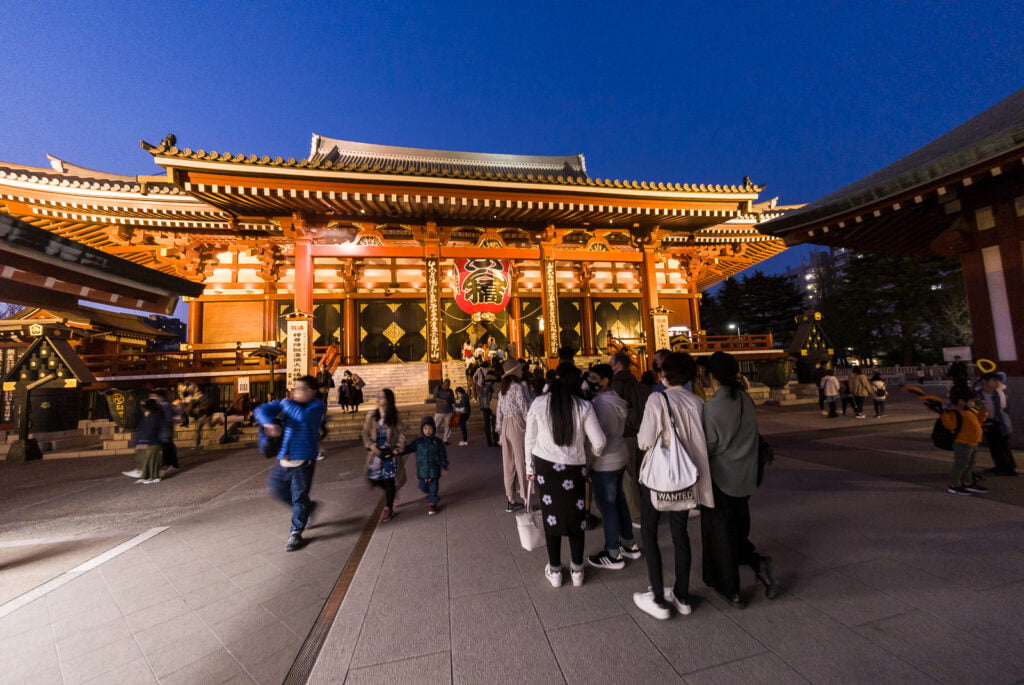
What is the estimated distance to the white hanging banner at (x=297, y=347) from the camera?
992 cm

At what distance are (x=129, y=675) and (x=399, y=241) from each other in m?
14.2

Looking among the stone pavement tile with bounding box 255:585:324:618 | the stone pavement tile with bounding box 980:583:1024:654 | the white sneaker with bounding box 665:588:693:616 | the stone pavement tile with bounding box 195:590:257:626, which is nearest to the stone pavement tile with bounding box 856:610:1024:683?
the stone pavement tile with bounding box 980:583:1024:654

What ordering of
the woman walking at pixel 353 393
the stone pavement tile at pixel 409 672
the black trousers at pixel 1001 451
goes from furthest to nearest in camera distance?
the woman walking at pixel 353 393 → the black trousers at pixel 1001 451 → the stone pavement tile at pixel 409 672

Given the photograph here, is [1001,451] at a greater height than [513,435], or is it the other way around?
[513,435]

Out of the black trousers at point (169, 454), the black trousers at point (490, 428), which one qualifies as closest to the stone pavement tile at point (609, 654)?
the black trousers at point (490, 428)

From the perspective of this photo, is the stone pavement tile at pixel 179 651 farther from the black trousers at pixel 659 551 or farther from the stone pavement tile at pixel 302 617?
the black trousers at pixel 659 551

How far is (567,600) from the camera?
2514mm

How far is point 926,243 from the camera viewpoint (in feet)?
26.7

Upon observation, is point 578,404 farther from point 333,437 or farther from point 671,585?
point 333,437

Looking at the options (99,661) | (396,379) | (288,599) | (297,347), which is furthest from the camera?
(396,379)

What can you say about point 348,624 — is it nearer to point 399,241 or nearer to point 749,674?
point 749,674

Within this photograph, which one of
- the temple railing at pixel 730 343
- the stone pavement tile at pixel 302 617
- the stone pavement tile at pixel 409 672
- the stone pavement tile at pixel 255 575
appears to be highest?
the temple railing at pixel 730 343

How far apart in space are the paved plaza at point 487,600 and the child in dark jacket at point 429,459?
0.86ft

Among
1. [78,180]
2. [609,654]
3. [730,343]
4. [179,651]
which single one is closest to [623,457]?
[609,654]
